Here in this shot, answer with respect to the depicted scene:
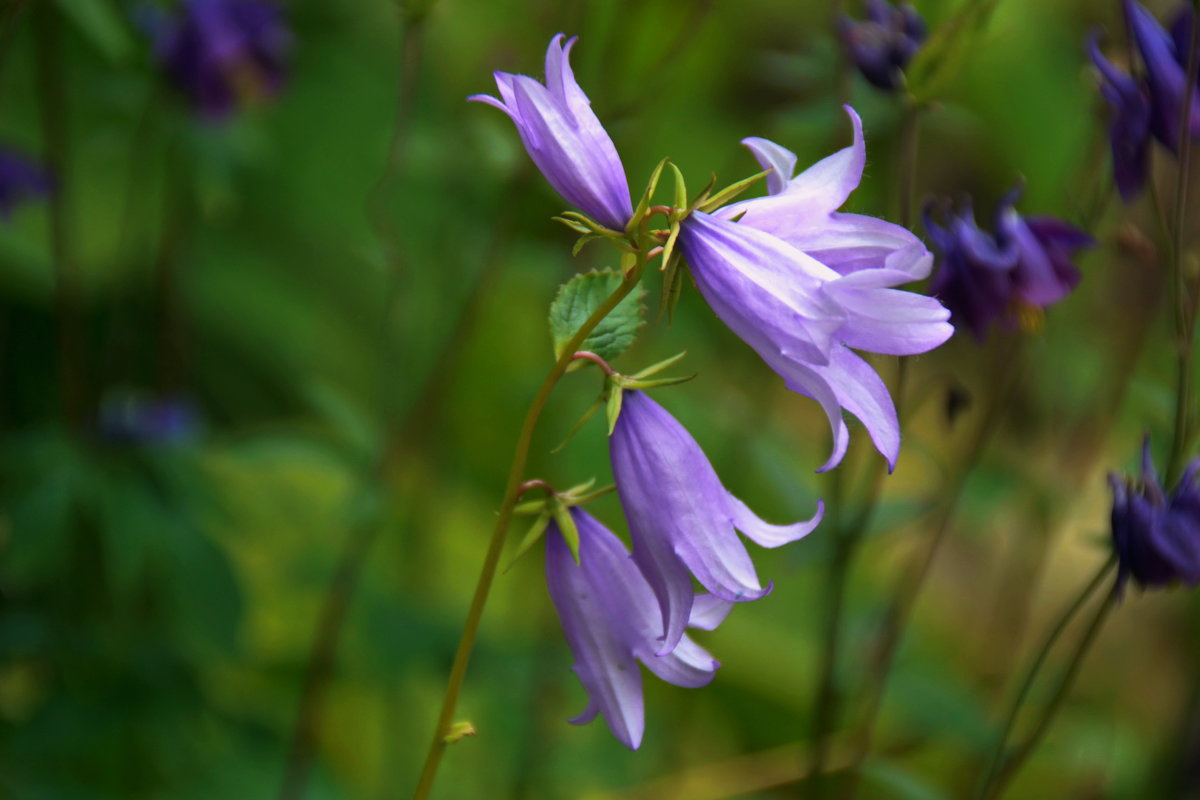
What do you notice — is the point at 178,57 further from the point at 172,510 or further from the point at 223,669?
the point at 223,669

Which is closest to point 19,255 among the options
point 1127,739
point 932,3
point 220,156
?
point 220,156

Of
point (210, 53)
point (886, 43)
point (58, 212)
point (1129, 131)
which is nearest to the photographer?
point (1129, 131)

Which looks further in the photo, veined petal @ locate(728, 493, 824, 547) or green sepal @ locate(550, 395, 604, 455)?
veined petal @ locate(728, 493, 824, 547)

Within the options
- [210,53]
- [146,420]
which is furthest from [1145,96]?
[146,420]

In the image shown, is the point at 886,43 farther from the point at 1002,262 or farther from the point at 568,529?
the point at 568,529

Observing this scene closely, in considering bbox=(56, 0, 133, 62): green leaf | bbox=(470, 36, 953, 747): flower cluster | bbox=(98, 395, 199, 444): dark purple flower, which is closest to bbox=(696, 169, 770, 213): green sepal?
bbox=(470, 36, 953, 747): flower cluster

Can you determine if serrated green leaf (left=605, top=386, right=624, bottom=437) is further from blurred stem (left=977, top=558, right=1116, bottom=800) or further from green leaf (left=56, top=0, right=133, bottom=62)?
green leaf (left=56, top=0, right=133, bottom=62)

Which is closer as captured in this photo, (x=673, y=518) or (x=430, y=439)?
(x=673, y=518)
